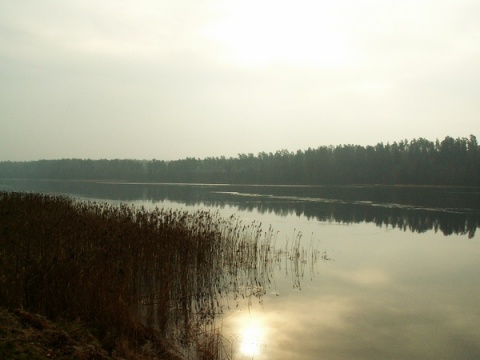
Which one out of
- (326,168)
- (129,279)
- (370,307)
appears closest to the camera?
(129,279)

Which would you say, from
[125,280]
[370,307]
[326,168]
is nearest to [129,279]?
[125,280]

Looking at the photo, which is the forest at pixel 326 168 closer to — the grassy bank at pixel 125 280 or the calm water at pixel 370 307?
the calm water at pixel 370 307

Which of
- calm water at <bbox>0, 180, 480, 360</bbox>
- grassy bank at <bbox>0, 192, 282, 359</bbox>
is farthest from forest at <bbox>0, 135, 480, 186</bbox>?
grassy bank at <bbox>0, 192, 282, 359</bbox>

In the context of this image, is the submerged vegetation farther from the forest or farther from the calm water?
the forest

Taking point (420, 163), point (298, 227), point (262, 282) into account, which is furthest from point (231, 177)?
point (262, 282)

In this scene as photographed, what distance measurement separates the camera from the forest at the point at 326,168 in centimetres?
8544

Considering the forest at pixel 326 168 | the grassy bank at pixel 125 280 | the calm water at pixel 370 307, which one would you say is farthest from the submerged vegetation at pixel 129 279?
the forest at pixel 326 168

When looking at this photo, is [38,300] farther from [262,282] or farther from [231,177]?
[231,177]

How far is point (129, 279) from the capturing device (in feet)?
28.6

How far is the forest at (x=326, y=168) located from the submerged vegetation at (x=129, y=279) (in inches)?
3154

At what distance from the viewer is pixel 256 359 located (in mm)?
6699

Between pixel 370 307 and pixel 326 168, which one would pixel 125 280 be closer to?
pixel 370 307

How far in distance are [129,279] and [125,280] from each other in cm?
56

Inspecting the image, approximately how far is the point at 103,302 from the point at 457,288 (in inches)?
387
